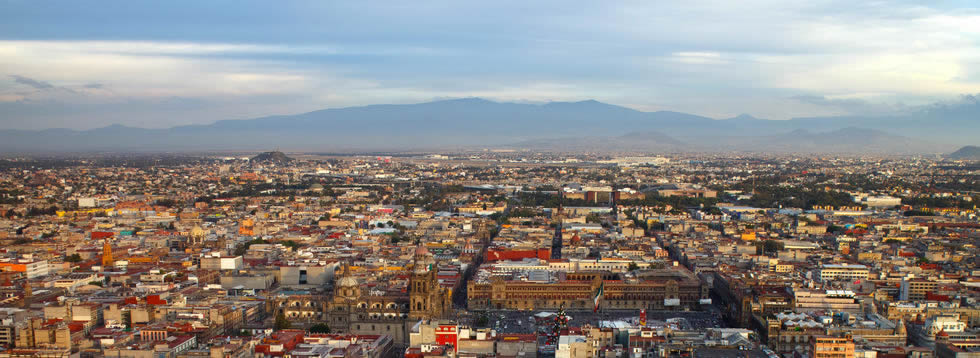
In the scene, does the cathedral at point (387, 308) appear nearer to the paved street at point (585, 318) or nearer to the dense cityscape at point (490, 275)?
the dense cityscape at point (490, 275)

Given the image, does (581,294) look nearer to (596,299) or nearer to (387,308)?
(596,299)

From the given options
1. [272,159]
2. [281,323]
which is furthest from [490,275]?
[272,159]

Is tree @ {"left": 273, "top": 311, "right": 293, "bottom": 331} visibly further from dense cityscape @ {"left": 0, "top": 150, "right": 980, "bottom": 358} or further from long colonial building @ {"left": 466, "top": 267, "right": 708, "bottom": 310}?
long colonial building @ {"left": 466, "top": 267, "right": 708, "bottom": 310}

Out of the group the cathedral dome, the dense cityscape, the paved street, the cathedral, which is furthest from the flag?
the cathedral dome

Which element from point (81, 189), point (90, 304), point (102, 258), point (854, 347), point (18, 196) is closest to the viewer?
point (854, 347)

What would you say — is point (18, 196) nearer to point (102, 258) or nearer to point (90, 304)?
point (102, 258)

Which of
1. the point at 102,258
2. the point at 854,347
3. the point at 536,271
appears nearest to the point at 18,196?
the point at 102,258

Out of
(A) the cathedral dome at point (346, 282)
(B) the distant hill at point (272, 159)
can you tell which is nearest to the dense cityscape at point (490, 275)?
(A) the cathedral dome at point (346, 282)
